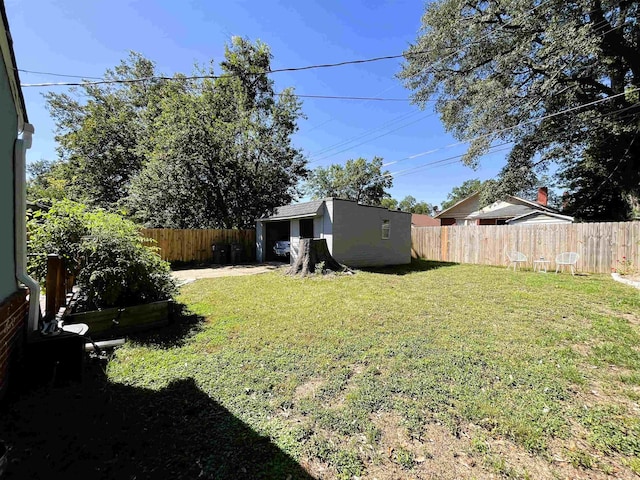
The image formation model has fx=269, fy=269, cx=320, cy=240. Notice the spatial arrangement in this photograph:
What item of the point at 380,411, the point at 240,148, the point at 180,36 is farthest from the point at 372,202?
the point at 380,411

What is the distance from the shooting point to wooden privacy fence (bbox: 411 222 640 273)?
915 cm

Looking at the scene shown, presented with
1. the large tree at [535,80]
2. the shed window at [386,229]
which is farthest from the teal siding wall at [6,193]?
the shed window at [386,229]

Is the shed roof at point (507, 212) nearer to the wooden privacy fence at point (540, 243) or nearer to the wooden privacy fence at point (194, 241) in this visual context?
the wooden privacy fence at point (540, 243)

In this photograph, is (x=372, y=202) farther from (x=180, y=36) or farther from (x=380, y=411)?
(x=380, y=411)

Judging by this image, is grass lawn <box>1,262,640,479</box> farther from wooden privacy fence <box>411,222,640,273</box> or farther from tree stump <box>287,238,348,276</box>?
wooden privacy fence <box>411,222,640,273</box>

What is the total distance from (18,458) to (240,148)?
16.9 metres

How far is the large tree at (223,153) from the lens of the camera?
49.5ft

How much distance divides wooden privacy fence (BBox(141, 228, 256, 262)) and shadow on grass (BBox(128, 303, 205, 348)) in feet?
27.8

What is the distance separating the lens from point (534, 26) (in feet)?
→ 33.0

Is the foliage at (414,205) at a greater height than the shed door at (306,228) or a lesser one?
greater

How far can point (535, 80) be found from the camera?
451 inches

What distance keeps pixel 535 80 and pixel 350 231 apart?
33.4 ft

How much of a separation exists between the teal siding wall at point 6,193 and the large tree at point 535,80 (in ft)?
36.0

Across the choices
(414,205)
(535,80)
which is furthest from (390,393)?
(414,205)
